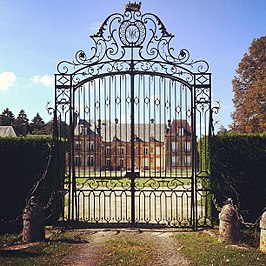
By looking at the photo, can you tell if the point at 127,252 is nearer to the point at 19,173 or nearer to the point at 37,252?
the point at 37,252

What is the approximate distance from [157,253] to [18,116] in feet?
194

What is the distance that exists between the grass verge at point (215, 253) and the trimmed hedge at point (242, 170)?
143cm

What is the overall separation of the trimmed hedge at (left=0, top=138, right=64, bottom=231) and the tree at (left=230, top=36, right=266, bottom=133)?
64.6 feet

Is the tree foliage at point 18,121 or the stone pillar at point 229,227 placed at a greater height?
the tree foliage at point 18,121

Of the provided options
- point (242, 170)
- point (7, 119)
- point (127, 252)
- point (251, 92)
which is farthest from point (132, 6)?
point (7, 119)

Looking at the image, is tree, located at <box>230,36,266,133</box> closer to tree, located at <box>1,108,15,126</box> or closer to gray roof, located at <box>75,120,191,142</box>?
gray roof, located at <box>75,120,191,142</box>

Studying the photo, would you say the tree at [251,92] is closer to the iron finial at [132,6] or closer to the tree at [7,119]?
the iron finial at [132,6]

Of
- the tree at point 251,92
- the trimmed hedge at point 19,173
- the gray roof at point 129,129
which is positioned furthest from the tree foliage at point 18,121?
the trimmed hedge at point 19,173

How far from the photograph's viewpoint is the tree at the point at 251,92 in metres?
25.5

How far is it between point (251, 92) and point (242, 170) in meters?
19.5

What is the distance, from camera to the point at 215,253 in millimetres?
6098

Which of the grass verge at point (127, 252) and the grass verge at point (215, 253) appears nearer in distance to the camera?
the grass verge at point (215, 253)

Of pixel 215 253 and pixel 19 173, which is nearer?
→ pixel 215 253

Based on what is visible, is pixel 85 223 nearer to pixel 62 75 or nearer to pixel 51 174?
pixel 51 174
